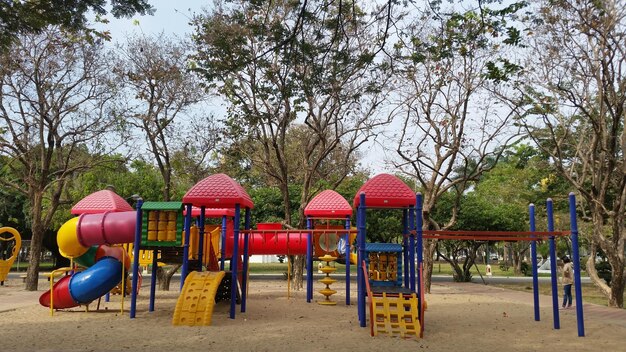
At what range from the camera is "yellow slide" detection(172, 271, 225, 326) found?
32.0 ft

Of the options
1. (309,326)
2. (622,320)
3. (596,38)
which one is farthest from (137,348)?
(596,38)

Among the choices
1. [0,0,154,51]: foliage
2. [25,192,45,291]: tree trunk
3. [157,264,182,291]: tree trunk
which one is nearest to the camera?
[0,0,154,51]: foliage

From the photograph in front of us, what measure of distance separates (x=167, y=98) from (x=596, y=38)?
13733 mm

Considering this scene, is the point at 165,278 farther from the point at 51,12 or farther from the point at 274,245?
the point at 51,12

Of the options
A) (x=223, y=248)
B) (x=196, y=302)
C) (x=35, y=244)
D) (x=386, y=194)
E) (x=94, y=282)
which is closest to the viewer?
(x=196, y=302)

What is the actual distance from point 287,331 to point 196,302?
6.65 feet

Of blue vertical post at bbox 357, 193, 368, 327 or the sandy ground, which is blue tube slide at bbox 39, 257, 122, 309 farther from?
blue vertical post at bbox 357, 193, 368, 327

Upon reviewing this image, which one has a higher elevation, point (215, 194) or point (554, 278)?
point (215, 194)

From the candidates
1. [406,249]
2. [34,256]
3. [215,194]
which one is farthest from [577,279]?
[34,256]

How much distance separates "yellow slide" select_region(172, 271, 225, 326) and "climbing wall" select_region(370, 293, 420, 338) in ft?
10.6

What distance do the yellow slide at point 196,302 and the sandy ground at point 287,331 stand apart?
33 centimetres

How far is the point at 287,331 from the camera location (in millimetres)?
9211

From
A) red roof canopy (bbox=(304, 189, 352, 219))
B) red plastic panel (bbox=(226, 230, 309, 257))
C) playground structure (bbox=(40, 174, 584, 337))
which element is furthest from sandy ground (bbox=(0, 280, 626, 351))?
red roof canopy (bbox=(304, 189, 352, 219))

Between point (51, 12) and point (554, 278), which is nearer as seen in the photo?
point (51, 12)
